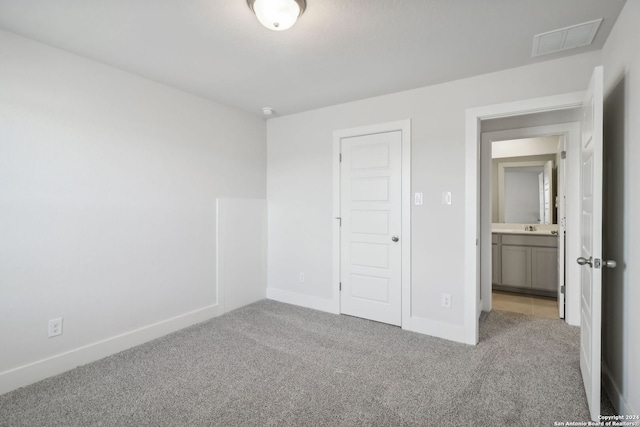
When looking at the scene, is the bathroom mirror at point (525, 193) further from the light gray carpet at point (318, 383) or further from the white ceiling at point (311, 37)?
the white ceiling at point (311, 37)

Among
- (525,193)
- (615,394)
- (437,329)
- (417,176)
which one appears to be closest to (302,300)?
(437,329)

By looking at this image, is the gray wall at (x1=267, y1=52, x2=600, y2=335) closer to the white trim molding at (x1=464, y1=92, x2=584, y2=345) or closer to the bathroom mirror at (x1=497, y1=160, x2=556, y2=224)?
the white trim molding at (x1=464, y1=92, x2=584, y2=345)

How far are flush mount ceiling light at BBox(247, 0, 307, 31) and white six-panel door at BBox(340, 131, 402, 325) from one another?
1.72 m

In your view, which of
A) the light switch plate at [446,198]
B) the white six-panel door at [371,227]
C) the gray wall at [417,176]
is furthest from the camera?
the white six-panel door at [371,227]

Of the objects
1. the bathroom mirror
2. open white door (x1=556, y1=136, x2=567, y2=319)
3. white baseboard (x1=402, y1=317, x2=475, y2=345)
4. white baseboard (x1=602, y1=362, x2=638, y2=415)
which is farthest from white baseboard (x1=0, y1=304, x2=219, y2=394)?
the bathroom mirror

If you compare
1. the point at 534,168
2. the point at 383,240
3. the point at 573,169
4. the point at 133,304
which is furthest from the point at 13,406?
the point at 534,168

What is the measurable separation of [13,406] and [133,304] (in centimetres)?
95

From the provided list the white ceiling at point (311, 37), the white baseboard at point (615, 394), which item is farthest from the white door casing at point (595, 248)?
the white ceiling at point (311, 37)

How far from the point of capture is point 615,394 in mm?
1883

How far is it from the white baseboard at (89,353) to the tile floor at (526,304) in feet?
12.0

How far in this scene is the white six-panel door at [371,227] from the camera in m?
3.21

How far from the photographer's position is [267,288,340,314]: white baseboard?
143 inches

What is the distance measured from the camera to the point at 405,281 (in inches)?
123

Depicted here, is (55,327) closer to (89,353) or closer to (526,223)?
(89,353)
